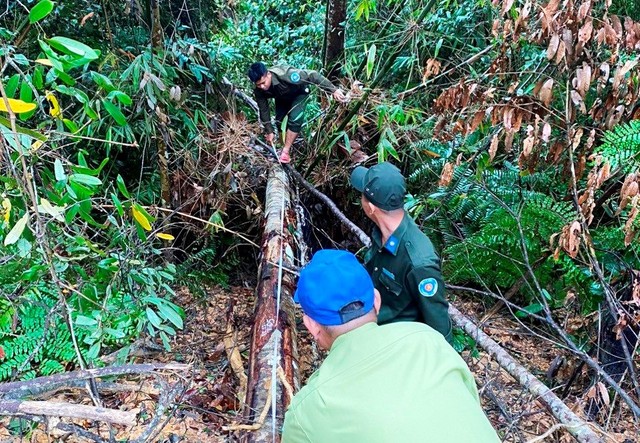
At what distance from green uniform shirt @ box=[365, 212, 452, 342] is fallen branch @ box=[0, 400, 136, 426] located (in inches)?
54.3

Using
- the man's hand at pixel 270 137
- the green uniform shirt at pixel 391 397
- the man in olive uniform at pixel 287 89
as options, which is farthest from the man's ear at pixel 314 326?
the man's hand at pixel 270 137

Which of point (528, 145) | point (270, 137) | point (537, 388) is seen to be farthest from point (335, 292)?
point (270, 137)

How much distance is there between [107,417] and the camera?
1098 millimetres

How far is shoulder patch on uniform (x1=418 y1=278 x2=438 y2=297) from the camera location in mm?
2086

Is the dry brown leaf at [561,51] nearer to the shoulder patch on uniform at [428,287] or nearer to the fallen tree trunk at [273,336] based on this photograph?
the shoulder patch on uniform at [428,287]

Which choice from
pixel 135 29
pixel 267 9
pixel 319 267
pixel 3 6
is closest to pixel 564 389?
pixel 319 267

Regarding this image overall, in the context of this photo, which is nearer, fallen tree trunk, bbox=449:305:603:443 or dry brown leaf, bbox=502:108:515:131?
fallen tree trunk, bbox=449:305:603:443

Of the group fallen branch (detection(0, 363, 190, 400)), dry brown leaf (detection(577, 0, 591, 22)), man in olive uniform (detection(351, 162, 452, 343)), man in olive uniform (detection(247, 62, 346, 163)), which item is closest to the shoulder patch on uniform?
man in olive uniform (detection(351, 162, 452, 343))

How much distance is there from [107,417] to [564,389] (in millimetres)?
2872

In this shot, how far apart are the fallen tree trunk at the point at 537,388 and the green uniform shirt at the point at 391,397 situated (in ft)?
2.85

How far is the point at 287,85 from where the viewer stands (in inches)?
190

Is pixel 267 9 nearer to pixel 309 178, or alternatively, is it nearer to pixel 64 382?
pixel 309 178

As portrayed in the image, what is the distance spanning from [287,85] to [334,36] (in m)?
Result: 1.94

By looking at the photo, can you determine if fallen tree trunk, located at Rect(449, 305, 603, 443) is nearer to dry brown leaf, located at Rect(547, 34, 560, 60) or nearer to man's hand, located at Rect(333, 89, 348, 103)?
dry brown leaf, located at Rect(547, 34, 560, 60)
